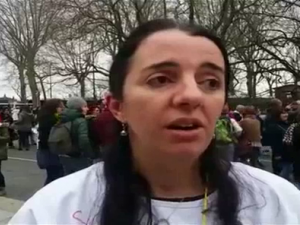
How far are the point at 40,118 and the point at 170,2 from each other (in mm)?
11412

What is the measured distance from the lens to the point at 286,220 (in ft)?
4.23

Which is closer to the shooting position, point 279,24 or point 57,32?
point 279,24

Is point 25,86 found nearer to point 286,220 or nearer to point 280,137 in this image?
point 280,137

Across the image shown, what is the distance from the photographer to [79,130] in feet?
22.0

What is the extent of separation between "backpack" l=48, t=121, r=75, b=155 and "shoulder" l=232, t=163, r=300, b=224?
17.8 ft

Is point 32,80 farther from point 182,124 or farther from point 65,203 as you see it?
point 182,124

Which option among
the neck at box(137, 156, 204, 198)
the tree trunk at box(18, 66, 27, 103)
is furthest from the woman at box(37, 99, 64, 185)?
the tree trunk at box(18, 66, 27, 103)

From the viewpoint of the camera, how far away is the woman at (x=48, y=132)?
7266mm

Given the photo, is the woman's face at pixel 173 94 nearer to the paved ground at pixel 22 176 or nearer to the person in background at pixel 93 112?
the person in background at pixel 93 112

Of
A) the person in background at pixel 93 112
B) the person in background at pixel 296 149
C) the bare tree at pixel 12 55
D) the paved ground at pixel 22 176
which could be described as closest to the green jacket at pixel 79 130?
the person in background at pixel 93 112

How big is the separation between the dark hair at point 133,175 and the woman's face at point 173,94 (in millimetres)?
33

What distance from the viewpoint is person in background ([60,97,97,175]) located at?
6.66 meters

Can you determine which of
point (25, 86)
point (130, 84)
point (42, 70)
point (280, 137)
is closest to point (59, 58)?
point (42, 70)

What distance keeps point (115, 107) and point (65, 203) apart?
0.88 ft
